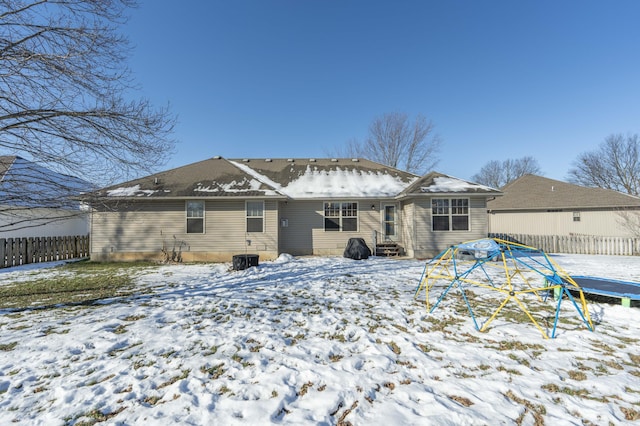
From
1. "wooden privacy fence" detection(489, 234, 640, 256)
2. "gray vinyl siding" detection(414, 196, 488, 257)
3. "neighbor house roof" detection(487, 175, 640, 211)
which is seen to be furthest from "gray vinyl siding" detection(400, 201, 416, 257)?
"neighbor house roof" detection(487, 175, 640, 211)

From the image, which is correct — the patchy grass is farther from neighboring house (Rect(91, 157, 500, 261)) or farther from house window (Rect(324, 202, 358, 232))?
house window (Rect(324, 202, 358, 232))

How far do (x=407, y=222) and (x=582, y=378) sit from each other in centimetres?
1020

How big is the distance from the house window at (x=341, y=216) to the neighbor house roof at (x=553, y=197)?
12.2 metres

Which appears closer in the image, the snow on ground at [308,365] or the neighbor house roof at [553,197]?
the snow on ground at [308,365]

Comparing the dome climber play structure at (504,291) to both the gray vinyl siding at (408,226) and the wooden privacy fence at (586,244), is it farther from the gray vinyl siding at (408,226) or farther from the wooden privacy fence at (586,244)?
the wooden privacy fence at (586,244)

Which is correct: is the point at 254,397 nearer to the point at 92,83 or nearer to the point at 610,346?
the point at 610,346

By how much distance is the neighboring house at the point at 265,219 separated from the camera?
12328 mm

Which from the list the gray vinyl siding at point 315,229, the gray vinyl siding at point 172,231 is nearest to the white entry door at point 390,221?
the gray vinyl siding at point 315,229

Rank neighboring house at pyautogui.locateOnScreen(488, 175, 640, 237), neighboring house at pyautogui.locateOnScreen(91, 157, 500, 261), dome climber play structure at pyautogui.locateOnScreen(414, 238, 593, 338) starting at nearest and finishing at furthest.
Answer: dome climber play structure at pyautogui.locateOnScreen(414, 238, 593, 338) < neighboring house at pyautogui.locateOnScreen(91, 157, 500, 261) < neighboring house at pyautogui.locateOnScreen(488, 175, 640, 237)

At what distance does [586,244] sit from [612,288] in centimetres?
1084

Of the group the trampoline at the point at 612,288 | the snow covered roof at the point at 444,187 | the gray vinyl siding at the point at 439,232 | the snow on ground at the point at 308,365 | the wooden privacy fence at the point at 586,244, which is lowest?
the snow on ground at the point at 308,365

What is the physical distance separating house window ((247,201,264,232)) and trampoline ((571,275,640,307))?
1077 cm

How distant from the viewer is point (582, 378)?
3223 mm

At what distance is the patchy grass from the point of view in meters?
6.29
